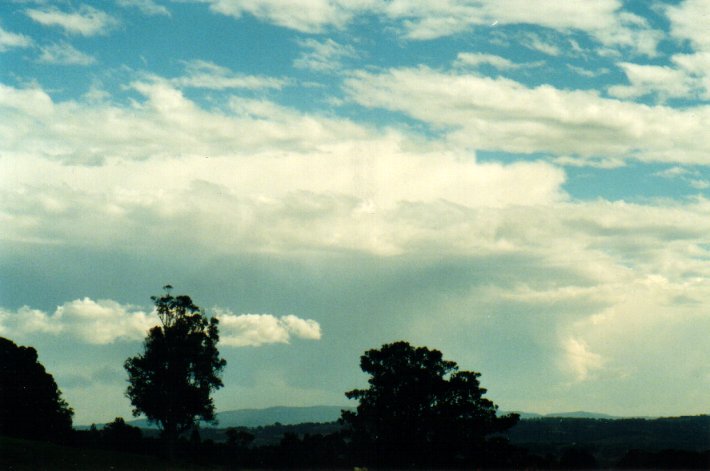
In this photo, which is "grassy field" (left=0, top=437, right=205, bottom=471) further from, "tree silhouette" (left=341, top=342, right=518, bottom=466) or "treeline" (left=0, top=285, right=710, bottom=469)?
"tree silhouette" (left=341, top=342, right=518, bottom=466)

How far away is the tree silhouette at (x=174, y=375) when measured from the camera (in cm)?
8025

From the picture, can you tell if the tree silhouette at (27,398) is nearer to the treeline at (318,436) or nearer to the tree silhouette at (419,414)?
the treeline at (318,436)

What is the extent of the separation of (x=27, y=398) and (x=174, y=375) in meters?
15.1

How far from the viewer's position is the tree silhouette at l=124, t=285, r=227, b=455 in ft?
263

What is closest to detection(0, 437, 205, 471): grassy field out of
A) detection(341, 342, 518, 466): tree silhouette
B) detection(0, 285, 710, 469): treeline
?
detection(0, 285, 710, 469): treeline

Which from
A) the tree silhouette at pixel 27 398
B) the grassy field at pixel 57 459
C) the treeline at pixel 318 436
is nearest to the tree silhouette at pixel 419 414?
the treeline at pixel 318 436

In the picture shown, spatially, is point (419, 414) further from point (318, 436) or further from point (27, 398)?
point (27, 398)

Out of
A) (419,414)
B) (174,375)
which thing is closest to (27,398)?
(174,375)

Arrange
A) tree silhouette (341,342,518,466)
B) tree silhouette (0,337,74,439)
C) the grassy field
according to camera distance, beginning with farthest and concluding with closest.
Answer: tree silhouette (0,337,74,439) < tree silhouette (341,342,518,466) < the grassy field

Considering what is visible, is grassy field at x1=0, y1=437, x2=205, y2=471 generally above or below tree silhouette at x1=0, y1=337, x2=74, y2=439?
below

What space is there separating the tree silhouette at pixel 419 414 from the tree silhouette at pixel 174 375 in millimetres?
16427

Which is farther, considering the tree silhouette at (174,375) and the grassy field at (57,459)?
the tree silhouette at (174,375)

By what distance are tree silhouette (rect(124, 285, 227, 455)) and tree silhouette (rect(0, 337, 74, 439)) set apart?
924 centimetres

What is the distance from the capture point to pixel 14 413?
8000 centimetres
